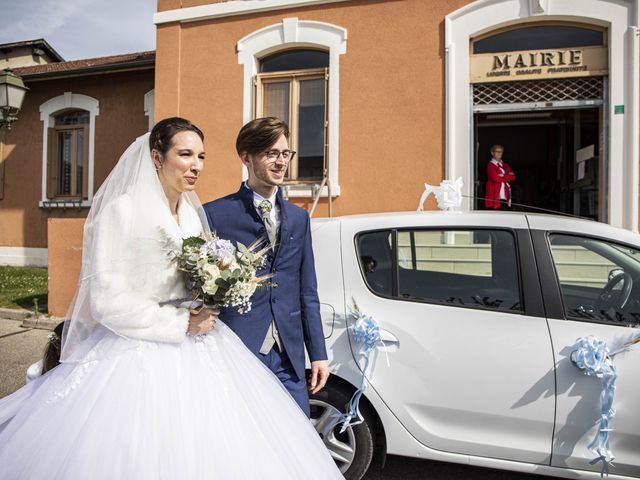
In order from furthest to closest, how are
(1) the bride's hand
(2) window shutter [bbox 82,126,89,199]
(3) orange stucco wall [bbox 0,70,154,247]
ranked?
(2) window shutter [bbox 82,126,89,199] < (3) orange stucco wall [bbox 0,70,154,247] < (1) the bride's hand

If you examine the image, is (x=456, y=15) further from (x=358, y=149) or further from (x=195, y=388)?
(x=195, y=388)

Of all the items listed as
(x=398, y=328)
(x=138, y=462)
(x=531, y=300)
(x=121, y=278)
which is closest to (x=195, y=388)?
(x=138, y=462)

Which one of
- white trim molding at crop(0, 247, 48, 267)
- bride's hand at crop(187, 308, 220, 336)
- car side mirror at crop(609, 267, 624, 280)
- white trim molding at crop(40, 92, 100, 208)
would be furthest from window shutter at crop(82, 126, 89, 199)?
car side mirror at crop(609, 267, 624, 280)

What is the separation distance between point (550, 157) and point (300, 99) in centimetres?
879

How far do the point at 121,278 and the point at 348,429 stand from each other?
1.59 m

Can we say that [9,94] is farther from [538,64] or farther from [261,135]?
[538,64]

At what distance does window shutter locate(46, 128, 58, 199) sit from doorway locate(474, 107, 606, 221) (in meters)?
10.7

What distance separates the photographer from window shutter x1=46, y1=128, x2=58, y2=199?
12.4 metres

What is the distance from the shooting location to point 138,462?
4.88 ft

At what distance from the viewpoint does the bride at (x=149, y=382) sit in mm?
1525

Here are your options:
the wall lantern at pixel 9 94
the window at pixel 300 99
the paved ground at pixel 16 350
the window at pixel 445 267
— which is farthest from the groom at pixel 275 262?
the wall lantern at pixel 9 94

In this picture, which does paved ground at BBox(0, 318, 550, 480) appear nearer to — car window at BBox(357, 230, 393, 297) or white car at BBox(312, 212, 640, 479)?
white car at BBox(312, 212, 640, 479)

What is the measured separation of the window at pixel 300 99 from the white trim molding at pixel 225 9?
30.9 inches

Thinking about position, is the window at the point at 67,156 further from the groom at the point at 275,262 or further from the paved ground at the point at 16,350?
the groom at the point at 275,262
